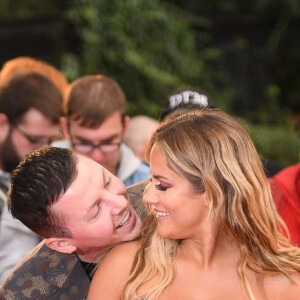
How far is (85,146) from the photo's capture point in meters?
3.88

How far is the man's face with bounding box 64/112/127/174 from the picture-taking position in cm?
386

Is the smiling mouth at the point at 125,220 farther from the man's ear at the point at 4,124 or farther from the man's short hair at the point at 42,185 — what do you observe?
the man's ear at the point at 4,124

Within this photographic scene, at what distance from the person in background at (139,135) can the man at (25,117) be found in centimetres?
58

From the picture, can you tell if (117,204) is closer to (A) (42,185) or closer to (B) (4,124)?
(A) (42,185)

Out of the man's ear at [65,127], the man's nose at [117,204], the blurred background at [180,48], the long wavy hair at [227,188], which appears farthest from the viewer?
the blurred background at [180,48]

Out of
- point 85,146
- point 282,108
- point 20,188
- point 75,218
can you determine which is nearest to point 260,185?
point 75,218

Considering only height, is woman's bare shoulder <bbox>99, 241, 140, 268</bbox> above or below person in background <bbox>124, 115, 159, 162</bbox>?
above

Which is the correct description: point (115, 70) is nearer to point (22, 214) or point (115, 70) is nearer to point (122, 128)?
point (122, 128)

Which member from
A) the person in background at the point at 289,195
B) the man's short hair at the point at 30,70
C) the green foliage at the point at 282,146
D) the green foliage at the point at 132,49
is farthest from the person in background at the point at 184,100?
the green foliage at the point at 282,146

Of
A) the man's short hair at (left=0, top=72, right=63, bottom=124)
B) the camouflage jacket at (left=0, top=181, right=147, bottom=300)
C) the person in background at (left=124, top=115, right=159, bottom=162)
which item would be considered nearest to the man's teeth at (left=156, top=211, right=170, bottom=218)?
the camouflage jacket at (left=0, top=181, right=147, bottom=300)

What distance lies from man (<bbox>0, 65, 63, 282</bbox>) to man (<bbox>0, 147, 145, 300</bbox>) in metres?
0.79

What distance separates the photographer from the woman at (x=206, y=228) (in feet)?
8.03

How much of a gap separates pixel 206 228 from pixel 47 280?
777mm

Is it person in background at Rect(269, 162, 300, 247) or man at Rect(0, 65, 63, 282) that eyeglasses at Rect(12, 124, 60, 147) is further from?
person in background at Rect(269, 162, 300, 247)
